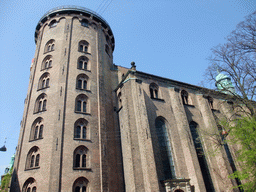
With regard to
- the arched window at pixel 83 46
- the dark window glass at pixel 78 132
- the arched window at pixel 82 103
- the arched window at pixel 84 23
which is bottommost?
the dark window glass at pixel 78 132

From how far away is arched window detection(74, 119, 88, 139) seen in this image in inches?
762

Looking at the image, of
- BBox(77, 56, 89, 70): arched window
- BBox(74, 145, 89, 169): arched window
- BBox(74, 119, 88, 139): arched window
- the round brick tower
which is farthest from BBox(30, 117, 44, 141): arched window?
BBox(77, 56, 89, 70): arched window

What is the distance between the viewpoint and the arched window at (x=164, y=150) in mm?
18766

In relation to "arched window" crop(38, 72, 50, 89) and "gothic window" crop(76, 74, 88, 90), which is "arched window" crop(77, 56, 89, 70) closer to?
"gothic window" crop(76, 74, 88, 90)

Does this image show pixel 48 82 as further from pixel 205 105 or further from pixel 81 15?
pixel 205 105

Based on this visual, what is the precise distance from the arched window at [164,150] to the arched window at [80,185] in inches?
270

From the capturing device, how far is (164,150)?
65.6 feet

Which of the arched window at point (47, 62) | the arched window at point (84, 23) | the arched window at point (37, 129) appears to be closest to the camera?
the arched window at point (37, 129)

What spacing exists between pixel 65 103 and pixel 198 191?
15257mm

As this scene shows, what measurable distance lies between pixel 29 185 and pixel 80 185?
14.6 feet

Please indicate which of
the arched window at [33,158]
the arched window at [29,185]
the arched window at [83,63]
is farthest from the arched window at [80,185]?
the arched window at [83,63]

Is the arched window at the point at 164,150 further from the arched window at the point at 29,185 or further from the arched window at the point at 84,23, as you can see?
the arched window at the point at 84,23

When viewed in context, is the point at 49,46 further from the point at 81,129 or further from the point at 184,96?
the point at 184,96

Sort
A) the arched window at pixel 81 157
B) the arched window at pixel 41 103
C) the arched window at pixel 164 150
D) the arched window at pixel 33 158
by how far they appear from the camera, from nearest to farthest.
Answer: the arched window at pixel 81 157 → the arched window at pixel 33 158 → the arched window at pixel 164 150 → the arched window at pixel 41 103
